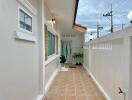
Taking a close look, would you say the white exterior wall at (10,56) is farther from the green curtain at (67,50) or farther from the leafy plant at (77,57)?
the green curtain at (67,50)

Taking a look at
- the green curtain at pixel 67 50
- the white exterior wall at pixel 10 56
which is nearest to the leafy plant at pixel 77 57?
the green curtain at pixel 67 50

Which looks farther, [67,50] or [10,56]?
[67,50]

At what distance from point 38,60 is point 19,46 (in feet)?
4.97

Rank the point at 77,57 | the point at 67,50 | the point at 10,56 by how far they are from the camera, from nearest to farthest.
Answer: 1. the point at 10,56
2. the point at 77,57
3. the point at 67,50

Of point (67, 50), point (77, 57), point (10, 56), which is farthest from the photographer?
point (67, 50)

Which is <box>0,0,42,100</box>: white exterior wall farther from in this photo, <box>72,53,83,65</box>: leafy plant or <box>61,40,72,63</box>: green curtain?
<box>61,40,72,63</box>: green curtain

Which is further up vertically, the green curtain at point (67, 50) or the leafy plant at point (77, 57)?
the green curtain at point (67, 50)

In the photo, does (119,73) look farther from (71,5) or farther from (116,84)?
(71,5)

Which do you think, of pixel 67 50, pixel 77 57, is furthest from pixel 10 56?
pixel 67 50

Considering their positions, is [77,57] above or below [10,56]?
below

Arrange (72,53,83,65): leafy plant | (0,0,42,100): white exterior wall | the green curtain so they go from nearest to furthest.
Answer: (0,0,42,100): white exterior wall → (72,53,83,65): leafy plant → the green curtain

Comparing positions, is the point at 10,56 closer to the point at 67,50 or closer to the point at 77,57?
the point at 77,57

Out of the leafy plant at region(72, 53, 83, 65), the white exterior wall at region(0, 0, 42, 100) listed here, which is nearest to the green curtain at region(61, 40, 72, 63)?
the leafy plant at region(72, 53, 83, 65)

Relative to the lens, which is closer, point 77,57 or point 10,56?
point 10,56
